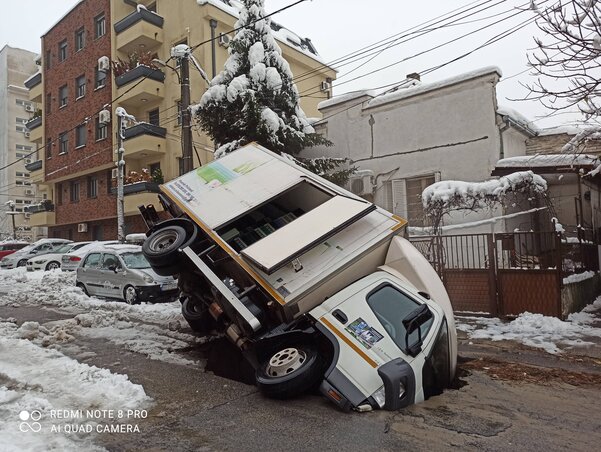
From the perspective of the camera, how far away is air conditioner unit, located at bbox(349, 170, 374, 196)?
14703 mm

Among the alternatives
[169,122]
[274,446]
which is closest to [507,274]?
[274,446]

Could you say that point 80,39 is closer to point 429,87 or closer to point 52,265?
point 52,265

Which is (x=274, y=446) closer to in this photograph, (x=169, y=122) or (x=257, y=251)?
(x=257, y=251)

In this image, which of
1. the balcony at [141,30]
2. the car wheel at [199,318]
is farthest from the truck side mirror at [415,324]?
the balcony at [141,30]

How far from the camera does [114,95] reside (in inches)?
1024

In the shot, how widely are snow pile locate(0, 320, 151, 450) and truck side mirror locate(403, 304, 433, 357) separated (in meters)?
2.74

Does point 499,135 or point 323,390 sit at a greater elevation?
point 499,135

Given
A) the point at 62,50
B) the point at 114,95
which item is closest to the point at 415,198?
the point at 114,95

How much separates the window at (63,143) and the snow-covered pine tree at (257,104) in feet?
63.7

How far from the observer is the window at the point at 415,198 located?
545 inches

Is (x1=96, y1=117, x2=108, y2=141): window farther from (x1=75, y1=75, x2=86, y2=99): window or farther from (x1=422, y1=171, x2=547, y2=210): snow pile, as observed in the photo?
(x1=422, y1=171, x2=547, y2=210): snow pile

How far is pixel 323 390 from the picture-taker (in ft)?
15.1

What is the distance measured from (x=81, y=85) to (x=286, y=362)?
30259mm

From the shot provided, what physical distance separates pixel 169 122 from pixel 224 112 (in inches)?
417
